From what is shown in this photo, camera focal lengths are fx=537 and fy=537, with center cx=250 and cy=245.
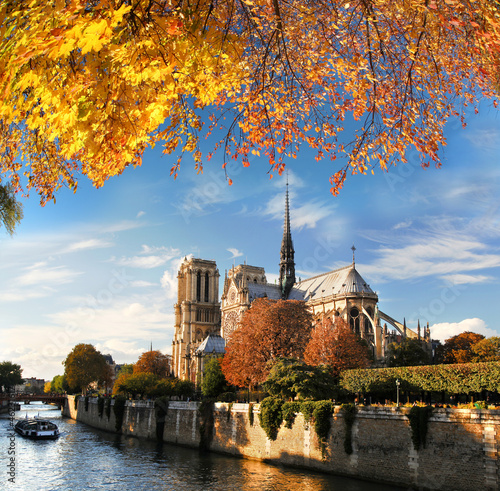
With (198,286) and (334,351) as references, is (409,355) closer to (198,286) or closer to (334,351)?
(334,351)

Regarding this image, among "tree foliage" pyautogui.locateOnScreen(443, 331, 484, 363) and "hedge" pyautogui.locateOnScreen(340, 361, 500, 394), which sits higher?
"tree foliage" pyautogui.locateOnScreen(443, 331, 484, 363)

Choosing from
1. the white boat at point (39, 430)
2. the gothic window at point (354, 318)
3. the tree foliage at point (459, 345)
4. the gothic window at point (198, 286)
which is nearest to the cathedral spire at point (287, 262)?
the gothic window at point (354, 318)

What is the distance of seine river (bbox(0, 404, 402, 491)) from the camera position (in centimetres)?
2403

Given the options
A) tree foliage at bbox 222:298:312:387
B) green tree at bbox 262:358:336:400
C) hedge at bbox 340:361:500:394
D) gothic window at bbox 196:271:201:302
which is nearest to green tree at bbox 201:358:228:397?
tree foliage at bbox 222:298:312:387

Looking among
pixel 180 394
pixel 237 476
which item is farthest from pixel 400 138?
pixel 180 394

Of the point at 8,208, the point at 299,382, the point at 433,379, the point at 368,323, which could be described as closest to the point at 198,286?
the point at 368,323

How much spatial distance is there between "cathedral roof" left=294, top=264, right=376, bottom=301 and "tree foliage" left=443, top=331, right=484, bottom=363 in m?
11.4

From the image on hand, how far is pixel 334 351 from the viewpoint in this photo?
4625 centimetres

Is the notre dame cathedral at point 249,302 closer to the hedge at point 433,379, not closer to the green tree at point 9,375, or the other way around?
the hedge at point 433,379

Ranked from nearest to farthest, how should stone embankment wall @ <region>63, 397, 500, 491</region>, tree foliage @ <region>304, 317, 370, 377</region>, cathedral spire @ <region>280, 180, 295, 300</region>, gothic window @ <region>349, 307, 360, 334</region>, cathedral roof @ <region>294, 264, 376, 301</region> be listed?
stone embankment wall @ <region>63, 397, 500, 491</region>, tree foliage @ <region>304, 317, 370, 377</region>, gothic window @ <region>349, 307, 360, 334</region>, cathedral roof @ <region>294, 264, 376, 301</region>, cathedral spire @ <region>280, 180, 295, 300</region>

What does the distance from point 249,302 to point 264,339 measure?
121 ft

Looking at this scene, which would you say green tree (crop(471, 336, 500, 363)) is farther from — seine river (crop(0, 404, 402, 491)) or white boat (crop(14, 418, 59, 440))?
white boat (crop(14, 418, 59, 440))

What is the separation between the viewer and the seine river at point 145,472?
2403 cm

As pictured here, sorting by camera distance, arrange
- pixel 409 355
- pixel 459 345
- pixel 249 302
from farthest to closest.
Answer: pixel 249 302
pixel 459 345
pixel 409 355
